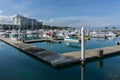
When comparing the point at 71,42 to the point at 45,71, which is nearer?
the point at 45,71

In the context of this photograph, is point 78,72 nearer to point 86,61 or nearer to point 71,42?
point 86,61

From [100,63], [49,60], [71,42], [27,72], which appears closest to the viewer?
[27,72]

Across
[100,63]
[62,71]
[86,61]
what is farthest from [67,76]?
[100,63]

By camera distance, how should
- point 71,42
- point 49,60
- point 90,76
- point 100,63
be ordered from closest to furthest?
point 90,76
point 49,60
point 100,63
point 71,42

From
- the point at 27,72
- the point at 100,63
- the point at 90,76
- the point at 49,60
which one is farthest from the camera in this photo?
the point at 100,63

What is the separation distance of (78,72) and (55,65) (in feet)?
6.41

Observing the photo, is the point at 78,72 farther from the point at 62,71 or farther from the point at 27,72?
the point at 27,72

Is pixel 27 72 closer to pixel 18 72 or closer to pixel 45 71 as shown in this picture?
pixel 18 72

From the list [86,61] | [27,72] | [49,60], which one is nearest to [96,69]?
[86,61]

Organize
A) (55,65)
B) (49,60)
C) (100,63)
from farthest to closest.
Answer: (100,63) → (49,60) → (55,65)

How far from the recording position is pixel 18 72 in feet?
39.3

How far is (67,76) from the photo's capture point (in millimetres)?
11414

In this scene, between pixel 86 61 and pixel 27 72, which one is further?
pixel 86 61

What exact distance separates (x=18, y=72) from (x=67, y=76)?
376 cm
